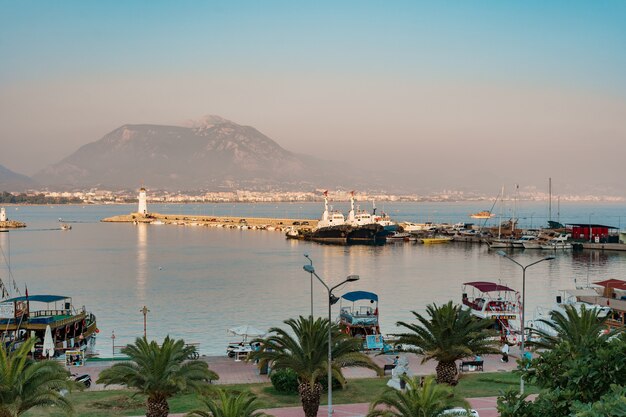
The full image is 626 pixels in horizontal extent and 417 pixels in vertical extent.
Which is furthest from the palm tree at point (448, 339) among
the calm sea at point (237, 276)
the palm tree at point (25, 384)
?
the calm sea at point (237, 276)

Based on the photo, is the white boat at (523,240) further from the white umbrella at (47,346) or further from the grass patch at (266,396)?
Result: the white umbrella at (47,346)

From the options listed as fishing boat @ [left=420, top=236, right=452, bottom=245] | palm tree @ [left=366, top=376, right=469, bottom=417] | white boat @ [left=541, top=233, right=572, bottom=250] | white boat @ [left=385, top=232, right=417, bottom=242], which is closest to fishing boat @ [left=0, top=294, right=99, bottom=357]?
palm tree @ [left=366, top=376, right=469, bottom=417]

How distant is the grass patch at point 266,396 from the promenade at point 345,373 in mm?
658

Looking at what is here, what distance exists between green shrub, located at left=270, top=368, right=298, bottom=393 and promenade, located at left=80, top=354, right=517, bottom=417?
1.91m

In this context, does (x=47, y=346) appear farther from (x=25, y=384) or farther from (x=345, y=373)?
(x=25, y=384)

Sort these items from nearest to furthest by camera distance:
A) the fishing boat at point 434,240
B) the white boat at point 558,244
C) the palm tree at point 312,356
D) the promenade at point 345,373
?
the palm tree at point 312,356
the promenade at point 345,373
the white boat at point 558,244
the fishing boat at point 434,240

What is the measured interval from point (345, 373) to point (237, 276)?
160ft

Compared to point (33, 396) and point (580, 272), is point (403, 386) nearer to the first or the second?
point (33, 396)

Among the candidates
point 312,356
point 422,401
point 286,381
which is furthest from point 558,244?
point 422,401

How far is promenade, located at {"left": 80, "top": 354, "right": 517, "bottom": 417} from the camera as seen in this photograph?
23016 millimetres

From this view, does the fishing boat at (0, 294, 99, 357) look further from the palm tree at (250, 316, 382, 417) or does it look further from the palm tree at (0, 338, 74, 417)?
the palm tree at (0, 338, 74, 417)

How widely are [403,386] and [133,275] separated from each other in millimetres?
57990

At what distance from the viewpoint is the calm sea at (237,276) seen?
1983 inches

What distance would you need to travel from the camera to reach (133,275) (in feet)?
257
